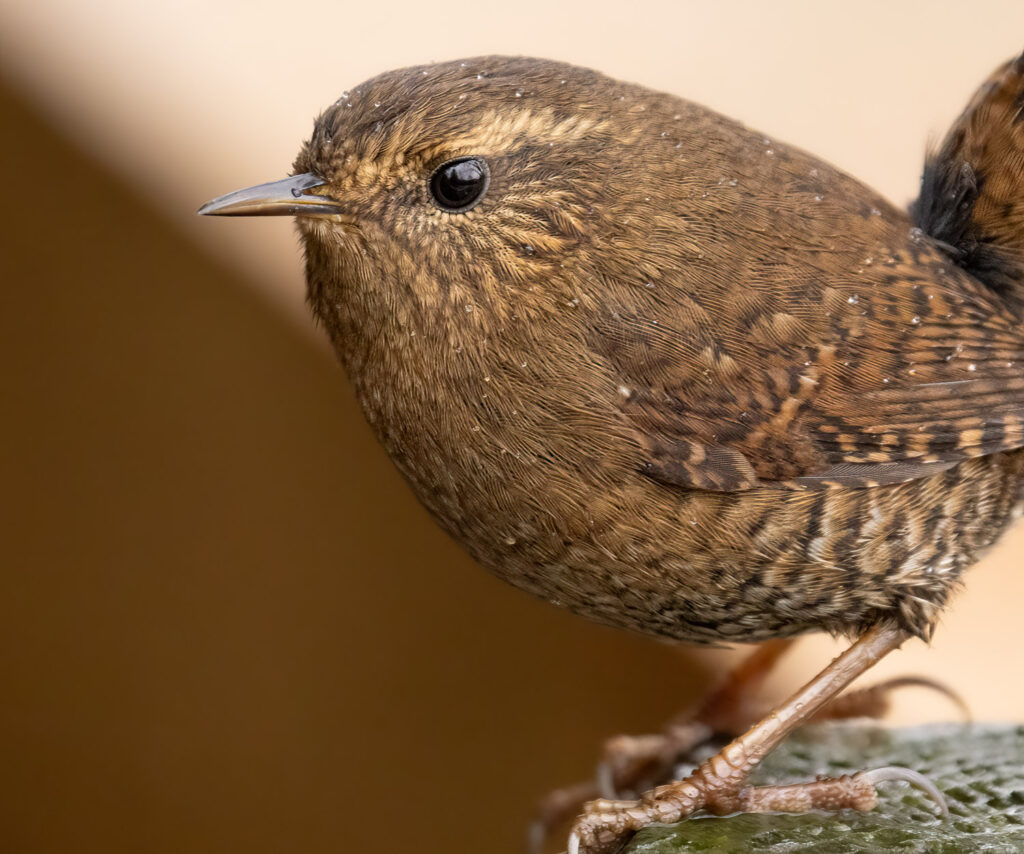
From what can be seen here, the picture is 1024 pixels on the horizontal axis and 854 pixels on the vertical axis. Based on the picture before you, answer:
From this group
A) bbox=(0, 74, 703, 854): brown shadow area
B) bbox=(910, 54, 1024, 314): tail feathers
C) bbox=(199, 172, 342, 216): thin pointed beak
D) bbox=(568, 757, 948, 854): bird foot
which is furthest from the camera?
bbox=(0, 74, 703, 854): brown shadow area

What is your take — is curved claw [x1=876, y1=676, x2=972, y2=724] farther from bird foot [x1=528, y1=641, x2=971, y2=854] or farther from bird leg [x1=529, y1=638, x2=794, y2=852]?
bird leg [x1=529, y1=638, x2=794, y2=852]

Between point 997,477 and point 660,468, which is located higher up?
point 660,468

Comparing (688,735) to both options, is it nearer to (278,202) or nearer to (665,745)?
(665,745)

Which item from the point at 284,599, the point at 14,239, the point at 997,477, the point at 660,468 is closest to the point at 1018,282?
the point at 997,477

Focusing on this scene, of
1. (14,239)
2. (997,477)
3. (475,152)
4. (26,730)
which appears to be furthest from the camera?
(26,730)

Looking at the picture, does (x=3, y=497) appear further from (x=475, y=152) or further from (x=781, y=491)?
(x=781, y=491)

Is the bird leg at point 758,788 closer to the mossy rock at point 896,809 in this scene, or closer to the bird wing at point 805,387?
the mossy rock at point 896,809

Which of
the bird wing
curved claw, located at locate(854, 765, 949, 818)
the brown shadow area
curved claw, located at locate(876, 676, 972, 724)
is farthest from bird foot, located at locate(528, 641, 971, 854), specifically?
the bird wing
